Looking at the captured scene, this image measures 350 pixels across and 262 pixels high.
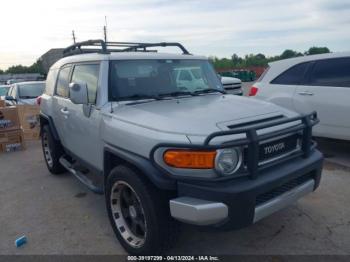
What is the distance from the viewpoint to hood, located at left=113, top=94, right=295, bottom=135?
3.00 m

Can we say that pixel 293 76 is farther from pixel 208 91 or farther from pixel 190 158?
pixel 190 158

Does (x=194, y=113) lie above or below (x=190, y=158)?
above

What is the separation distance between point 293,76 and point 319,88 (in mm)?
620

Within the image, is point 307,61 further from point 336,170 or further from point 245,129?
Answer: point 245,129

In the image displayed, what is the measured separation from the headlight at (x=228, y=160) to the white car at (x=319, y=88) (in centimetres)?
372

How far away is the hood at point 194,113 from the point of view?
2999 millimetres

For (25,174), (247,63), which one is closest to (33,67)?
(247,63)

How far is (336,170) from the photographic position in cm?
561

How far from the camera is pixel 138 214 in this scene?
3.30m

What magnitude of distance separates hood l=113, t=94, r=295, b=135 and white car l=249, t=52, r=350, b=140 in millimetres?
2686

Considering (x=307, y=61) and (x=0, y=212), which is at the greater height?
(x=307, y=61)

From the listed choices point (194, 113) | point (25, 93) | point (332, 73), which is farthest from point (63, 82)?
point (25, 93)

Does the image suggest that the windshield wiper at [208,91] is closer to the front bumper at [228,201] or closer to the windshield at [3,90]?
the front bumper at [228,201]

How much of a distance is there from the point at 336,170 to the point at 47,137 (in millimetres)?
4754
